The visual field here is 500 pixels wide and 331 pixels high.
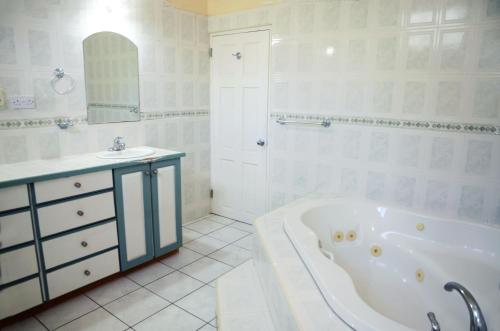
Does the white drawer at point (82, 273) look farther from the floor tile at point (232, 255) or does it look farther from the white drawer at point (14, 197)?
the floor tile at point (232, 255)

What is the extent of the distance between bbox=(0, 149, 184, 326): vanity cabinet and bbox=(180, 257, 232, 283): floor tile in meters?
0.26

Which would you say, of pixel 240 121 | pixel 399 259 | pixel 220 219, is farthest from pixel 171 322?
pixel 240 121

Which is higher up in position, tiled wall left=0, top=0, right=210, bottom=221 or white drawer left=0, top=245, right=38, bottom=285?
tiled wall left=0, top=0, right=210, bottom=221

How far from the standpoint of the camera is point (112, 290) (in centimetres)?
233

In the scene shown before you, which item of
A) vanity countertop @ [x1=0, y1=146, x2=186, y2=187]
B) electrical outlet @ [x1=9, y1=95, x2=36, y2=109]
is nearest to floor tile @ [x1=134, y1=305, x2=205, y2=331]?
vanity countertop @ [x1=0, y1=146, x2=186, y2=187]

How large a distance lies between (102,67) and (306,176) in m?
1.91

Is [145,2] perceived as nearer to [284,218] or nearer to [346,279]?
[284,218]

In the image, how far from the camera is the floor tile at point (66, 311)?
6.56 feet

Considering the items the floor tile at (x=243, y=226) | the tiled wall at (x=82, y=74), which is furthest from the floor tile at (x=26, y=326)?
the floor tile at (x=243, y=226)

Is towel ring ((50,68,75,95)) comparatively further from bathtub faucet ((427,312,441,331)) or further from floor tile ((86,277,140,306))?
bathtub faucet ((427,312,441,331))

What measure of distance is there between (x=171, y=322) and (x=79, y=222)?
0.86 meters

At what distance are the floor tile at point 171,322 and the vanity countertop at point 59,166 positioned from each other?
3.30 ft

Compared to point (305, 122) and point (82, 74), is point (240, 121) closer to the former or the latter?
point (305, 122)

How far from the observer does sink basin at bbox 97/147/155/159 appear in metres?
2.44
